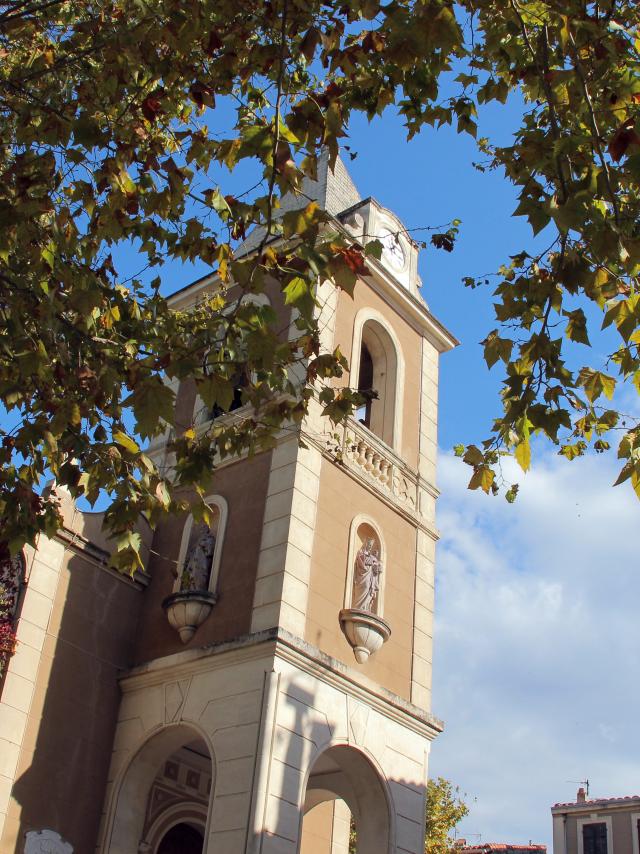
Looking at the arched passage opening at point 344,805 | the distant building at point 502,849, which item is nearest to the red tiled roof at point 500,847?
the distant building at point 502,849

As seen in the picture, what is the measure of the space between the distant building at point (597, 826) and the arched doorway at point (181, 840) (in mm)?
20774

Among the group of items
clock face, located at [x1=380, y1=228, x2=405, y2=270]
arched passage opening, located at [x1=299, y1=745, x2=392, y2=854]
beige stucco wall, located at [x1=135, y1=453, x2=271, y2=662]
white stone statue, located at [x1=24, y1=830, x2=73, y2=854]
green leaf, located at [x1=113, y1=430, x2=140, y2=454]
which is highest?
clock face, located at [x1=380, y1=228, x2=405, y2=270]

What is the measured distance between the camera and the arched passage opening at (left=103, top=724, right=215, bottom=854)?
1413cm

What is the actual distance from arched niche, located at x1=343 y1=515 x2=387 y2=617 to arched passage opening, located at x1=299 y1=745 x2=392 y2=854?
7.03 ft

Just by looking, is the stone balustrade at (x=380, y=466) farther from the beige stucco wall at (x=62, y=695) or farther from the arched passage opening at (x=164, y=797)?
the arched passage opening at (x=164, y=797)

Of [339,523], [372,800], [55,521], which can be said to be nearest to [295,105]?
[55,521]

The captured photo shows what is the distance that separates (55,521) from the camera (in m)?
8.91

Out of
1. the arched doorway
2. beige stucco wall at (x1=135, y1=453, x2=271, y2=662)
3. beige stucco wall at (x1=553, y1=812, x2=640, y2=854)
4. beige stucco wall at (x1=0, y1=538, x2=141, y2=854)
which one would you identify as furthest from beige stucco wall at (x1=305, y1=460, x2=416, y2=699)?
beige stucco wall at (x1=553, y1=812, x2=640, y2=854)

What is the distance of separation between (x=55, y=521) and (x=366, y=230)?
1121 centimetres

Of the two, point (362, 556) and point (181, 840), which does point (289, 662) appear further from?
point (181, 840)

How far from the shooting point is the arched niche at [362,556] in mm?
15227

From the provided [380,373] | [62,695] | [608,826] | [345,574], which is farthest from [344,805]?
[608,826]

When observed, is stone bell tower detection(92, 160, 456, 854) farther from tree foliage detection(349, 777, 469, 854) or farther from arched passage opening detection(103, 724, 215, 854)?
tree foliage detection(349, 777, 469, 854)

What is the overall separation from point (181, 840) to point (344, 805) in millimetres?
2587
